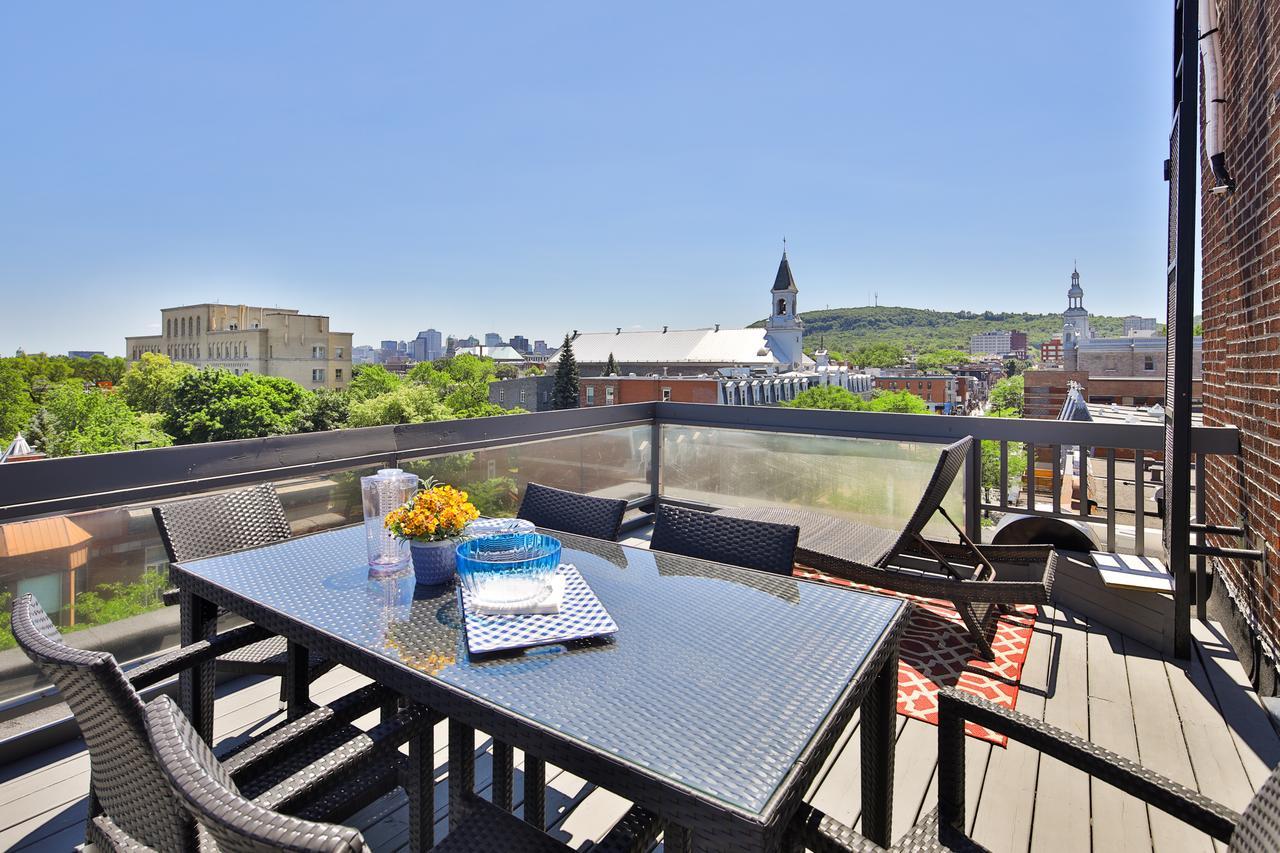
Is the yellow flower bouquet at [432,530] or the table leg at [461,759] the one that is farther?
the yellow flower bouquet at [432,530]

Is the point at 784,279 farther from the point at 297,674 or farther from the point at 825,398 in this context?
the point at 297,674

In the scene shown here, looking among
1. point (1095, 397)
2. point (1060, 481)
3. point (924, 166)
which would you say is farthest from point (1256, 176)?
point (924, 166)

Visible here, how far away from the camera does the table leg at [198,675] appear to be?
1679mm

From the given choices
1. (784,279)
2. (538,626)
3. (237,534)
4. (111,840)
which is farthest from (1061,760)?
(784,279)

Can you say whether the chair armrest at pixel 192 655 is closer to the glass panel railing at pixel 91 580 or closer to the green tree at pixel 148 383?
the glass panel railing at pixel 91 580

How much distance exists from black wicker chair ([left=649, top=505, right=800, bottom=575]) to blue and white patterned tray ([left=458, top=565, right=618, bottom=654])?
0.59 metres

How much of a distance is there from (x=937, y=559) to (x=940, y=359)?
188 ft

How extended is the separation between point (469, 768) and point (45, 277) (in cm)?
6929

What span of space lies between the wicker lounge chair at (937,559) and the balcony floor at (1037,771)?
1.06ft

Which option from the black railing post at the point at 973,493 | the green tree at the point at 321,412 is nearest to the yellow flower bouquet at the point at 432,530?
the black railing post at the point at 973,493

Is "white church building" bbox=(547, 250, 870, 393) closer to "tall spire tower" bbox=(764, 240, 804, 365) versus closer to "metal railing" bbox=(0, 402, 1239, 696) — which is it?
"tall spire tower" bbox=(764, 240, 804, 365)

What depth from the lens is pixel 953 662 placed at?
268cm

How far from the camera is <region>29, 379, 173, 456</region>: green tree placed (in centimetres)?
3512

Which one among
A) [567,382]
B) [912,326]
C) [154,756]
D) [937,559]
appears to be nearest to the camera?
[154,756]
